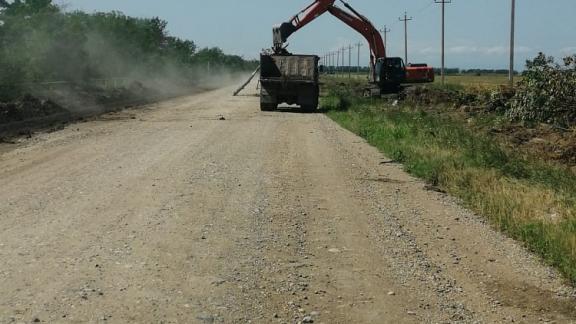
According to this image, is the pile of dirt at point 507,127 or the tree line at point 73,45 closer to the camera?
the pile of dirt at point 507,127

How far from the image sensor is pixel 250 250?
6.97 metres

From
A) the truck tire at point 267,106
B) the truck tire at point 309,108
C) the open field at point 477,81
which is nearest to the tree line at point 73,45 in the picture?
the truck tire at point 267,106

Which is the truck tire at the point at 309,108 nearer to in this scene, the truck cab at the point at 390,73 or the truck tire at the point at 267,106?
the truck tire at the point at 267,106

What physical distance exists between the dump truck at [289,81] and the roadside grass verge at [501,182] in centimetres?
1120

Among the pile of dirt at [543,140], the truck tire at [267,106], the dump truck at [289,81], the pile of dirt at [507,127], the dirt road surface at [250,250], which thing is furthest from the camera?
the truck tire at [267,106]

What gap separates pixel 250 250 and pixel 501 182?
197 inches

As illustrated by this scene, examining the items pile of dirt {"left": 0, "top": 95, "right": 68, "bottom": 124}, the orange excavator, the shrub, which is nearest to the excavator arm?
the orange excavator

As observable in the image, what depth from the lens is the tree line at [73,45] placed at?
3309cm

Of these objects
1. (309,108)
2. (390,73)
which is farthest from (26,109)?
(390,73)

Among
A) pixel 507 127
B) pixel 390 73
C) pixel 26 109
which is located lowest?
pixel 507 127

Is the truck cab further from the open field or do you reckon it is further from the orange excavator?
the open field

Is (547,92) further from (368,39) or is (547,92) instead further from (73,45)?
(73,45)

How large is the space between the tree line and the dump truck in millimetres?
10627

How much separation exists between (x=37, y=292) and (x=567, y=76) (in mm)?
13876
